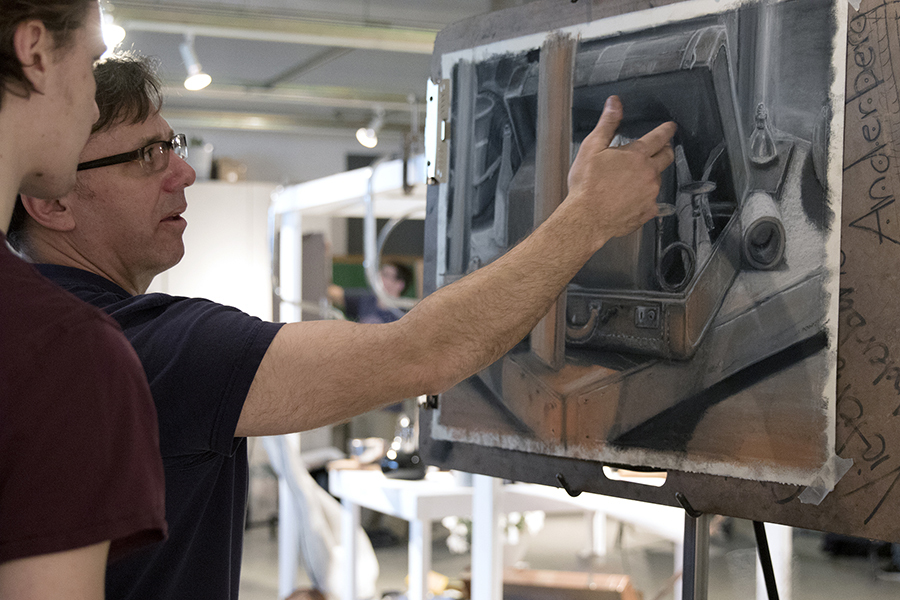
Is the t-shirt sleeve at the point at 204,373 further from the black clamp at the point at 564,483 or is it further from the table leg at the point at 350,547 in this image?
the table leg at the point at 350,547

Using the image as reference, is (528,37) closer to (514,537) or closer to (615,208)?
(615,208)

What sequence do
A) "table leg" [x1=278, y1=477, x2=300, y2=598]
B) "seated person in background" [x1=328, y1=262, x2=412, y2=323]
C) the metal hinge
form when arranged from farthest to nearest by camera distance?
"seated person in background" [x1=328, y1=262, x2=412, y2=323] < "table leg" [x1=278, y1=477, x2=300, y2=598] < the metal hinge

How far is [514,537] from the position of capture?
10.3 feet

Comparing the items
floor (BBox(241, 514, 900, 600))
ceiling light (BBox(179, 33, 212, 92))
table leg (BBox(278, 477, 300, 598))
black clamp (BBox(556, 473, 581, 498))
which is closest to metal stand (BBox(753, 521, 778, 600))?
black clamp (BBox(556, 473, 581, 498))

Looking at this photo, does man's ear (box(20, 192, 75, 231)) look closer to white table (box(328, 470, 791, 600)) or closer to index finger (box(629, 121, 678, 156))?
index finger (box(629, 121, 678, 156))

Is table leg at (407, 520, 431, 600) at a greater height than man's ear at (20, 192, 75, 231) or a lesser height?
lesser

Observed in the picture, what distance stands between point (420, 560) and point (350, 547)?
1.23 ft

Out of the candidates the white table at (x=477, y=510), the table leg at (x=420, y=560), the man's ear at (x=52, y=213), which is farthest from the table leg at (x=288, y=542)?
the man's ear at (x=52, y=213)

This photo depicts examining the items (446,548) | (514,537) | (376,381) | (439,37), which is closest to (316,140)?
(446,548)

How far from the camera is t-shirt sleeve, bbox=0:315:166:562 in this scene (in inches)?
19.4

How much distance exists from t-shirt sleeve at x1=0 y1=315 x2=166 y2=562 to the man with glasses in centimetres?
29

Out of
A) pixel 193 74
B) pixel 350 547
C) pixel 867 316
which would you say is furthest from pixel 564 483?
pixel 193 74

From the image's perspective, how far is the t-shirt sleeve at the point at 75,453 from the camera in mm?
493

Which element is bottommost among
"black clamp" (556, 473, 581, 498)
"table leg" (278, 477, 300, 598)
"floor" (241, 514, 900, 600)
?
"floor" (241, 514, 900, 600)
